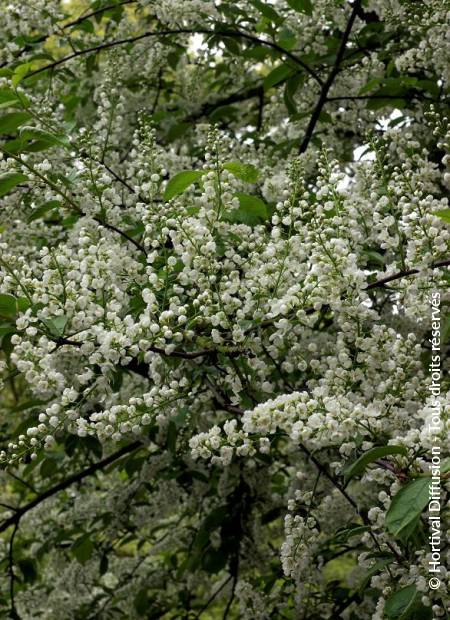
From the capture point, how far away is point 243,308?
263cm

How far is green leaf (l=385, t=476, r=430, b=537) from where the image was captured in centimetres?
195

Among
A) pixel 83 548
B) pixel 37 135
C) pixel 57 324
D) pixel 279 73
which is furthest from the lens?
pixel 83 548

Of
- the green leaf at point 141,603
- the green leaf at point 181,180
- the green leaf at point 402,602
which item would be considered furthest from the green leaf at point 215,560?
the green leaf at point 181,180

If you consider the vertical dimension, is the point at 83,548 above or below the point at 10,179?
below

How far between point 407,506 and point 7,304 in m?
1.36

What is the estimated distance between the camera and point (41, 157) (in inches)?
150

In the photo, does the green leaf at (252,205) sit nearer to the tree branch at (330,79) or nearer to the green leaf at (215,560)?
the tree branch at (330,79)

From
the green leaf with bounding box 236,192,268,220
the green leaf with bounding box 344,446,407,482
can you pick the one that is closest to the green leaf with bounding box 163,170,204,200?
the green leaf with bounding box 236,192,268,220

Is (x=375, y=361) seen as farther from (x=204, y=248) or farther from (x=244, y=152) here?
(x=244, y=152)

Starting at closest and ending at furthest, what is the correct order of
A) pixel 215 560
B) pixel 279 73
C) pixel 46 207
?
pixel 46 207, pixel 279 73, pixel 215 560

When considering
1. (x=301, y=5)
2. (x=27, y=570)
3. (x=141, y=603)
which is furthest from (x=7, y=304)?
(x=141, y=603)

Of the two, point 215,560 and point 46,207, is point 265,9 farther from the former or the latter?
point 215,560

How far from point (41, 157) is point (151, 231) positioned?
1.19 m

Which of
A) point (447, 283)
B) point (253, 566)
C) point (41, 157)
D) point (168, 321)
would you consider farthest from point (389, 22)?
point (253, 566)
